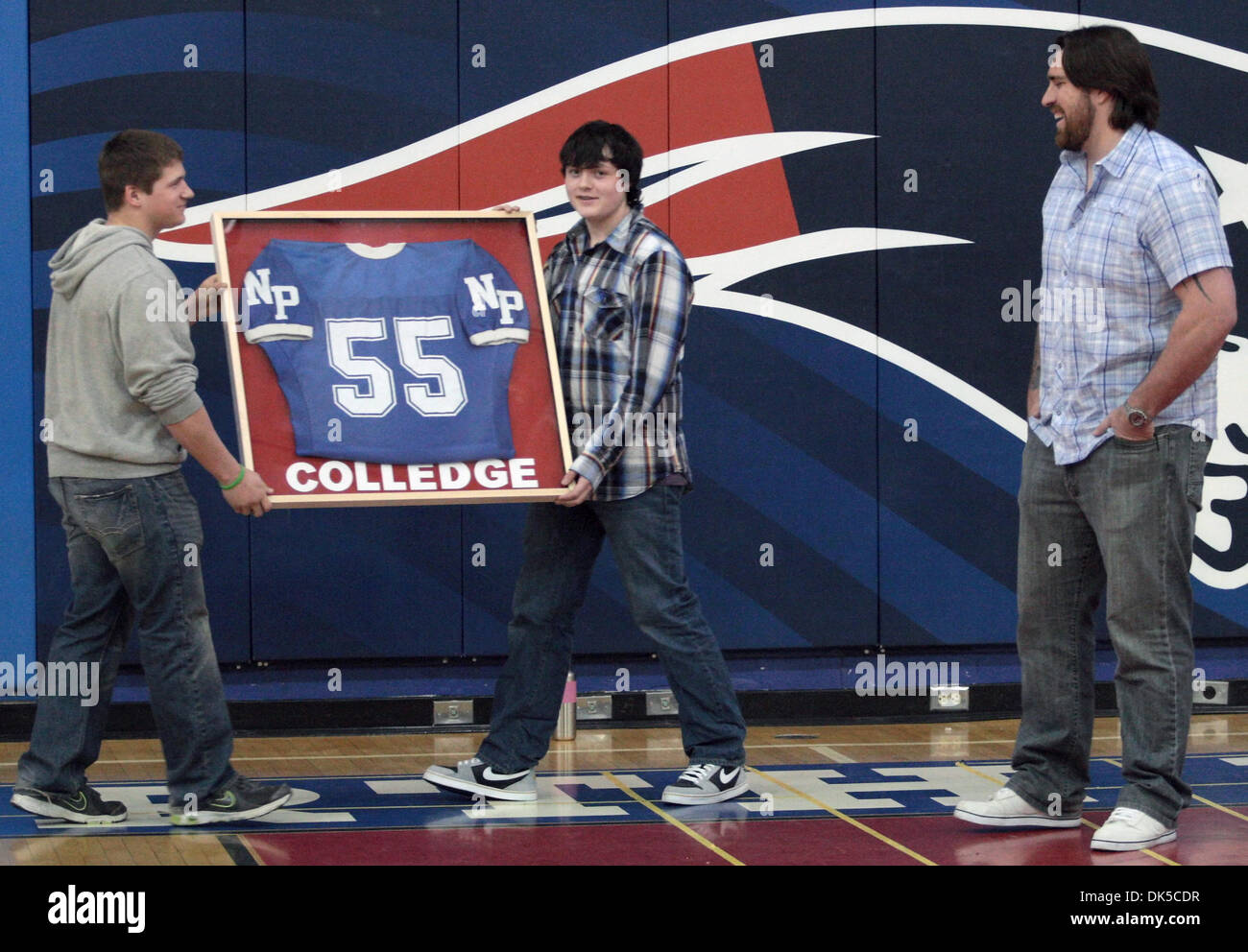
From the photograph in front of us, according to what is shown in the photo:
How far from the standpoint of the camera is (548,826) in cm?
498

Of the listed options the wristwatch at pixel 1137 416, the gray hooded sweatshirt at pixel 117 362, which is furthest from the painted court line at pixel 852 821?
the gray hooded sweatshirt at pixel 117 362

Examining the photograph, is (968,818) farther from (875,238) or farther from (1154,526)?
(875,238)

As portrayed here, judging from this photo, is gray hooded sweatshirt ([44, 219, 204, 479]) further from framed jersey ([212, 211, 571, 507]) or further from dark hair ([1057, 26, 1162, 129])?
dark hair ([1057, 26, 1162, 129])

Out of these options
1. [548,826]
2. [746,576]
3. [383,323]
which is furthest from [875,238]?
[548,826]

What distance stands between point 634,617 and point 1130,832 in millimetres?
1564

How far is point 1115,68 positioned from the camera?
4.57 meters

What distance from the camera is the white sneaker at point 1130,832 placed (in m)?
4.53

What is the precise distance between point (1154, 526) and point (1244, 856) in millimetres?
906

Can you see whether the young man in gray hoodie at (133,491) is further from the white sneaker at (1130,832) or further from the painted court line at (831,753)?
the white sneaker at (1130,832)

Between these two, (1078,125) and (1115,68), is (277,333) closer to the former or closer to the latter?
(1078,125)

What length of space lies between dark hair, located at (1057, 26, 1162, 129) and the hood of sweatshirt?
265cm

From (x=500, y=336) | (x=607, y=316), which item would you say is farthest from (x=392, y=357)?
(x=607, y=316)

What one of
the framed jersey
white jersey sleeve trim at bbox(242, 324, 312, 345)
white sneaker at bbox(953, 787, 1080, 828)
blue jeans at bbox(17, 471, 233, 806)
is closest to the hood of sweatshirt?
the framed jersey
